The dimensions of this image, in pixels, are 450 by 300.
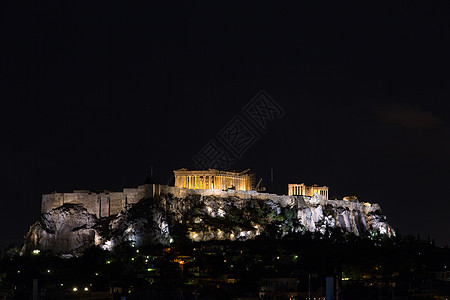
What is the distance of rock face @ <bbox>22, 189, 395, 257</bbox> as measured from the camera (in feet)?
302

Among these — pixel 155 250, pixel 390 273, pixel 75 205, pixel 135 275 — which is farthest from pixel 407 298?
pixel 75 205

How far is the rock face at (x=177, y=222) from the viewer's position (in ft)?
302

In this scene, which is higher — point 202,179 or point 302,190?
point 202,179

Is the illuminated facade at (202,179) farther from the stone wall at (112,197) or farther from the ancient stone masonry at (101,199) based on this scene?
the ancient stone masonry at (101,199)

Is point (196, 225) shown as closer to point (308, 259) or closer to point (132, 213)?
point (132, 213)

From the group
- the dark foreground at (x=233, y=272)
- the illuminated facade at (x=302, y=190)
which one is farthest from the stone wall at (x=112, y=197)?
the illuminated facade at (x=302, y=190)

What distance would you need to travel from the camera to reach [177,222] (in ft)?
316

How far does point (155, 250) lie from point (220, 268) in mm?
10535

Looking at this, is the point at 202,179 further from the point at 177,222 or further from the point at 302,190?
the point at 302,190

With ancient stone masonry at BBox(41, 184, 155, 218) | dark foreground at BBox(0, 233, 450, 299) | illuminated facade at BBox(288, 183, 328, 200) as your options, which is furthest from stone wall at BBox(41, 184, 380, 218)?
illuminated facade at BBox(288, 183, 328, 200)

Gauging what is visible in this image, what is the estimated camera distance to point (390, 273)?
85.8 metres

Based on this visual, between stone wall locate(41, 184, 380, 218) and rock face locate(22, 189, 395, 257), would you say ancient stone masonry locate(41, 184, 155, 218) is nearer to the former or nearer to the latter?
stone wall locate(41, 184, 380, 218)

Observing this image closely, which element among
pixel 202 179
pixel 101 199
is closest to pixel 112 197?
pixel 101 199

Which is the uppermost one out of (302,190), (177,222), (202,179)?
(202,179)
